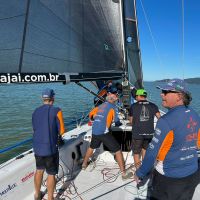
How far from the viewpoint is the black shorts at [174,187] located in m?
2.48

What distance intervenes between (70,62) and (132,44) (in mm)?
2849

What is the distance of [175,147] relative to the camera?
2404 millimetres

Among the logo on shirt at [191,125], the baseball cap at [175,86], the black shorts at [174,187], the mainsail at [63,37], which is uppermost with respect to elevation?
the mainsail at [63,37]

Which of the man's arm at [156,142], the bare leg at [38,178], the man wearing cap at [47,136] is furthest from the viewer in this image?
the bare leg at [38,178]

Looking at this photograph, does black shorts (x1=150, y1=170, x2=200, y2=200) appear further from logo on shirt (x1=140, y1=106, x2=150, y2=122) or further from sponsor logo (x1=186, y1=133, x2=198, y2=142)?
logo on shirt (x1=140, y1=106, x2=150, y2=122)

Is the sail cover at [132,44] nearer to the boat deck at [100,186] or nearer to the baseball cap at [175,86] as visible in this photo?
the boat deck at [100,186]

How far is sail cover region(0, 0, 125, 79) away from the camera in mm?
4236

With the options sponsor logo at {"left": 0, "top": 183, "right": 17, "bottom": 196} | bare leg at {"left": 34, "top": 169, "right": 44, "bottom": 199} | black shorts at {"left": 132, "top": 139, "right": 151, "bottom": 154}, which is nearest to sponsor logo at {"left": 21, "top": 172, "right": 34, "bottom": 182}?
sponsor logo at {"left": 0, "top": 183, "right": 17, "bottom": 196}

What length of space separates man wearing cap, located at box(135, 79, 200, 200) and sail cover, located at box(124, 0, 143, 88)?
192 inches

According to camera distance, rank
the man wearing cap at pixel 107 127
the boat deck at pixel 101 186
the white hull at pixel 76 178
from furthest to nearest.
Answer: the man wearing cap at pixel 107 127
the boat deck at pixel 101 186
the white hull at pixel 76 178

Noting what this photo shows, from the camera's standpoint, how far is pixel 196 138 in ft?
8.30

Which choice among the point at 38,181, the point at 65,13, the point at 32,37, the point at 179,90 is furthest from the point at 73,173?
the point at 179,90

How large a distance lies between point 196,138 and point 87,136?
3577 millimetres

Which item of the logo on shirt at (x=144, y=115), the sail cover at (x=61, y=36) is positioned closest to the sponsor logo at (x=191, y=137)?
the logo on shirt at (x=144, y=115)
